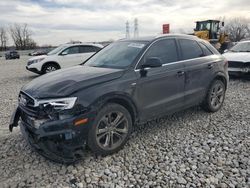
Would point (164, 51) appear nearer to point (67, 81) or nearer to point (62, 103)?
point (67, 81)

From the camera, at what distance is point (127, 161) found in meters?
3.65

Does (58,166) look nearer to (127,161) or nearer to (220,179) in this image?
(127,161)

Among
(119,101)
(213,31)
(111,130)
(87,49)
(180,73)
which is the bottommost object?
(111,130)

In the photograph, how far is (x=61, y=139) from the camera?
3328 mm

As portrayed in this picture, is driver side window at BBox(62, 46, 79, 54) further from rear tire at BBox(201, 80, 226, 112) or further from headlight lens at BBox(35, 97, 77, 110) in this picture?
headlight lens at BBox(35, 97, 77, 110)

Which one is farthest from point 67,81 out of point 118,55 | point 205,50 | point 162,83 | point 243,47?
point 243,47

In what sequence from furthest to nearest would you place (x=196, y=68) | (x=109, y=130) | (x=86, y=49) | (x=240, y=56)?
1. (x=86, y=49)
2. (x=240, y=56)
3. (x=196, y=68)
4. (x=109, y=130)

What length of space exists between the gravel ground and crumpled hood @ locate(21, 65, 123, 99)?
3.25 ft

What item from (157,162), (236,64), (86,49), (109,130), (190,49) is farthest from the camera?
(86,49)

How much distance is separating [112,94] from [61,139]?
0.92m

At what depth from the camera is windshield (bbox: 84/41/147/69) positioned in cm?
424

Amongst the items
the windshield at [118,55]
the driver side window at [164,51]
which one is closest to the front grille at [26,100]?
the windshield at [118,55]

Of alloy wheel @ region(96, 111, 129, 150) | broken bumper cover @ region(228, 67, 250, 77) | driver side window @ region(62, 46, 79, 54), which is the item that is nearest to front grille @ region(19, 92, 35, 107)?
alloy wheel @ region(96, 111, 129, 150)

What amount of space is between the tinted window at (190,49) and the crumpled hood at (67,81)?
164 centimetres
